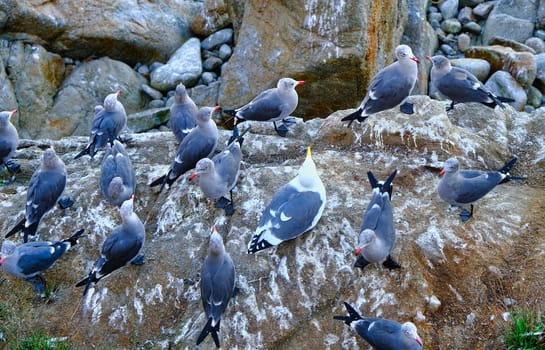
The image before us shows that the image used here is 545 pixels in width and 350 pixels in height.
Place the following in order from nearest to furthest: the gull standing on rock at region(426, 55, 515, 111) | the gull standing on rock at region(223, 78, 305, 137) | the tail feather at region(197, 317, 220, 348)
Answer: the tail feather at region(197, 317, 220, 348), the gull standing on rock at region(426, 55, 515, 111), the gull standing on rock at region(223, 78, 305, 137)

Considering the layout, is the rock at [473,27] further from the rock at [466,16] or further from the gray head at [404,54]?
the gray head at [404,54]

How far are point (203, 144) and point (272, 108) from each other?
1.06 meters

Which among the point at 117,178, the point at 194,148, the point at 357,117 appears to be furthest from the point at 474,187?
the point at 117,178

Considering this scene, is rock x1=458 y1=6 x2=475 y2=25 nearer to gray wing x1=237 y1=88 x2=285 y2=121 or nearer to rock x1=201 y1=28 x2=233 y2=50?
rock x1=201 y1=28 x2=233 y2=50

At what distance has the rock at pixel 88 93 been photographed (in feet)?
38.5

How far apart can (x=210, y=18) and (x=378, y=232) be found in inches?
340

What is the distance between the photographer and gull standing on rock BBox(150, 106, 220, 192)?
6.66 m

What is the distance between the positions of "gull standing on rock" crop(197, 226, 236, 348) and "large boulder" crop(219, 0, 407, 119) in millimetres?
5325

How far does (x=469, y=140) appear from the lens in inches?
273

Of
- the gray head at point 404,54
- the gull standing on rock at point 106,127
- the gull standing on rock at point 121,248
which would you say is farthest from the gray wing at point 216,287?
the gray head at point 404,54

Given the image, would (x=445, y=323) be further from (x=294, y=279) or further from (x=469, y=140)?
(x=469, y=140)

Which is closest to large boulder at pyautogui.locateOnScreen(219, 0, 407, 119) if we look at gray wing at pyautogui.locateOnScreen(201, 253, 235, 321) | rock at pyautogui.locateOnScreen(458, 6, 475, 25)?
rock at pyautogui.locateOnScreen(458, 6, 475, 25)

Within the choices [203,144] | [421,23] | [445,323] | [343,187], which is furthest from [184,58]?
[445,323]

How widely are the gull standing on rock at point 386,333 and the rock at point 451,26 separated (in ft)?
33.6
